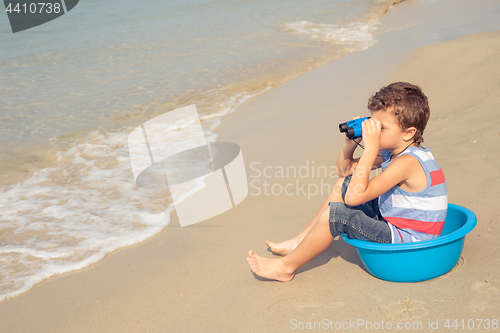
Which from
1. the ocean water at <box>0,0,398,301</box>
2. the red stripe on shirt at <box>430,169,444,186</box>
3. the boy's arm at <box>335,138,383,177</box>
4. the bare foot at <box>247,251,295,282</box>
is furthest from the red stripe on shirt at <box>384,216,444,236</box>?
the ocean water at <box>0,0,398,301</box>

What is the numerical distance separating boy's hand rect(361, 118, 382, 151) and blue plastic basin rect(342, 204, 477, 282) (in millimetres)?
518

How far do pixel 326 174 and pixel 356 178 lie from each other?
1.66 meters

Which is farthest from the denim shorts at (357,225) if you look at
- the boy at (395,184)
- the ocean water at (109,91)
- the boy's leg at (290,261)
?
the ocean water at (109,91)

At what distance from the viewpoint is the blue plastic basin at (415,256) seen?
2.09 metres

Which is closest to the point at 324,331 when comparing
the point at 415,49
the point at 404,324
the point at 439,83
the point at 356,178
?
the point at 404,324

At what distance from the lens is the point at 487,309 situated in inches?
81.6

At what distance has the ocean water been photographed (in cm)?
326


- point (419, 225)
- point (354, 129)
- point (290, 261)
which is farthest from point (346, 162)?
point (290, 261)

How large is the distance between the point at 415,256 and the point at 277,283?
807 millimetres

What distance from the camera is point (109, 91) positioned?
7.16m

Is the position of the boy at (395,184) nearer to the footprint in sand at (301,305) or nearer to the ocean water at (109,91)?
the footprint in sand at (301,305)

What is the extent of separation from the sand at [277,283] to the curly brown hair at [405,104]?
90 centimetres

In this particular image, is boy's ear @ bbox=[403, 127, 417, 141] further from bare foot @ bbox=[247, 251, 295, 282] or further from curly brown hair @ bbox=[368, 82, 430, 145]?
bare foot @ bbox=[247, 251, 295, 282]

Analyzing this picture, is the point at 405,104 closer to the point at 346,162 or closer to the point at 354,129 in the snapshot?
the point at 354,129
